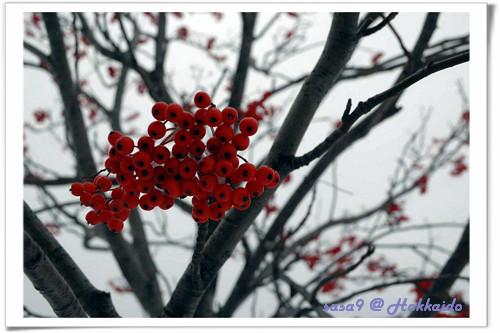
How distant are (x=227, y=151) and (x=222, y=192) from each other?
0.12m

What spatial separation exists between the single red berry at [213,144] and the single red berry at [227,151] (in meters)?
0.01

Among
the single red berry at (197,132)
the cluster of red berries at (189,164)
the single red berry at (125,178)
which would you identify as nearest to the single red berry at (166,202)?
the cluster of red berries at (189,164)

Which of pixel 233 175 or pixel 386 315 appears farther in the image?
pixel 386 315

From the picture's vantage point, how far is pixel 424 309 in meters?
2.29

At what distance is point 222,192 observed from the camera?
1.09 metres

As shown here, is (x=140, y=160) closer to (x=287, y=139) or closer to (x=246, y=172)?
(x=246, y=172)

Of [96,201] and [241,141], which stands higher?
[241,141]

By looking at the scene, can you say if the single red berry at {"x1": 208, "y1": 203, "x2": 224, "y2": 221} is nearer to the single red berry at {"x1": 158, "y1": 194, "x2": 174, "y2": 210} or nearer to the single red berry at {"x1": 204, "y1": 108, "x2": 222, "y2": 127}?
the single red berry at {"x1": 158, "y1": 194, "x2": 174, "y2": 210}

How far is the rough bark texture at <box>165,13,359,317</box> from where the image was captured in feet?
5.11

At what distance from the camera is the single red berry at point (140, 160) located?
3.37 ft

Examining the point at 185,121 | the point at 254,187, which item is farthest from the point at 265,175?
the point at 185,121

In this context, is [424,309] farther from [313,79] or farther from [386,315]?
[313,79]
